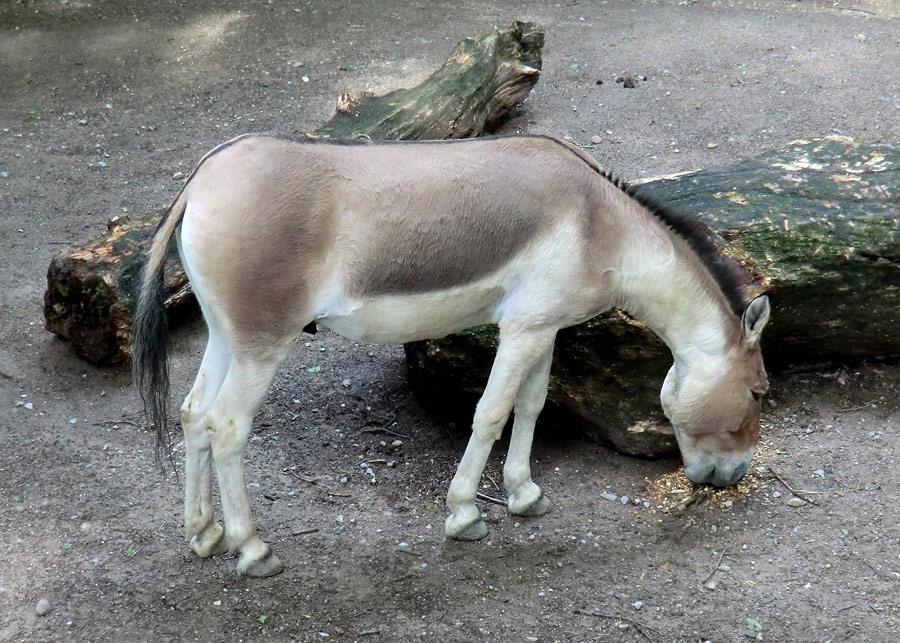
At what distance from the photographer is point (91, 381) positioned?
552 cm

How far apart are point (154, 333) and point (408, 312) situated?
1.15 metres

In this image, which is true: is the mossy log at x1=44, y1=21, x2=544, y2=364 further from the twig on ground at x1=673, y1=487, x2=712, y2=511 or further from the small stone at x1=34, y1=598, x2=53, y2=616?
the twig on ground at x1=673, y1=487, x2=712, y2=511

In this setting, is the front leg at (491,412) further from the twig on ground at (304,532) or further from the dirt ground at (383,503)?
the twig on ground at (304,532)

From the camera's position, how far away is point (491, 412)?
407cm

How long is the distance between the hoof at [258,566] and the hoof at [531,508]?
125 centimetres

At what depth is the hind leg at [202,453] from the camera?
3980 millimetres

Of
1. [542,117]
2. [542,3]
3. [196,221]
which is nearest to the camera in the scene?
[196,221]

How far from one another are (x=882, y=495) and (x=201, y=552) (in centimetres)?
349

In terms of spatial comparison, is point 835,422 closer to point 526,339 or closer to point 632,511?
point 632,511

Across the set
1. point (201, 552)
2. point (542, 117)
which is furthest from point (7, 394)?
point (542, 117)

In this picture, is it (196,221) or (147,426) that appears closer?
(196,221)

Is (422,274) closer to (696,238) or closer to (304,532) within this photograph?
(696,238)

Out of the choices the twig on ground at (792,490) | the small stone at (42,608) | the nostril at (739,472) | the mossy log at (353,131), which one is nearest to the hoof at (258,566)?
the small stone at (42,608)

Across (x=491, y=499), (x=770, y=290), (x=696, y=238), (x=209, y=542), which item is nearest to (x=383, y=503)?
(x=491, y=499)
